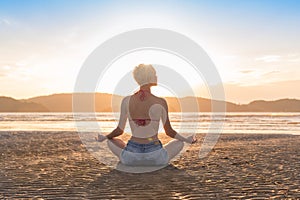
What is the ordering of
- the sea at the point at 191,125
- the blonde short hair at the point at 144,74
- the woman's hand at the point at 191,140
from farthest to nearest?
the sea at the point at 191,125
the woman's hand at the point at 191,140
the blonde short hair at the point at 144,74

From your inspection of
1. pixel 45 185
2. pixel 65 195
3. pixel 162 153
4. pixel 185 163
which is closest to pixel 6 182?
pixel 45 185

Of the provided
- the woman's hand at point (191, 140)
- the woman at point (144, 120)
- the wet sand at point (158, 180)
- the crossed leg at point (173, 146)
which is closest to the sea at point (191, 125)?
the wet sand at point (158, 180)

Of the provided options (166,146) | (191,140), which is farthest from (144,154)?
(191,140)

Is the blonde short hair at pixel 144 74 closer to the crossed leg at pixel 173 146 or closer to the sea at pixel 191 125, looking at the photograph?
the crossed leg at pixel 173 146

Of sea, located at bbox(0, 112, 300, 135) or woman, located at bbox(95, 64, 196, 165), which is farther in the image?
sea, located at bbox(0, 112, 300, 135)

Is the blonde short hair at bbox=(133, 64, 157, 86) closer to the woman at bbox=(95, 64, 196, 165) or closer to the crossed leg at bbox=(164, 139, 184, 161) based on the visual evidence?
the woman at bbox=(95, 64, 196, 165)

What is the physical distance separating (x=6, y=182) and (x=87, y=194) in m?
1.92

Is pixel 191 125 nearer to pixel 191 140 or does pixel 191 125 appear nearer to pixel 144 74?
pixel 191 140

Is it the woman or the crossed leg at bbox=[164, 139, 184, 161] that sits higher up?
the woman

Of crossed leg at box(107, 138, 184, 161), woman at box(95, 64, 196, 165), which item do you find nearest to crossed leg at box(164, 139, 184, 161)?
crossed leg at box(107, 138, 184, 161)

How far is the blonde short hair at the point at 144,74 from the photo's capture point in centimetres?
729

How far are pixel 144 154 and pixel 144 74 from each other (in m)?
1.71

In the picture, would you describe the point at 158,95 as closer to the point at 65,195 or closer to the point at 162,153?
the point at 162,153

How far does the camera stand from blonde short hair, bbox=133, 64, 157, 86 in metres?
7.29
